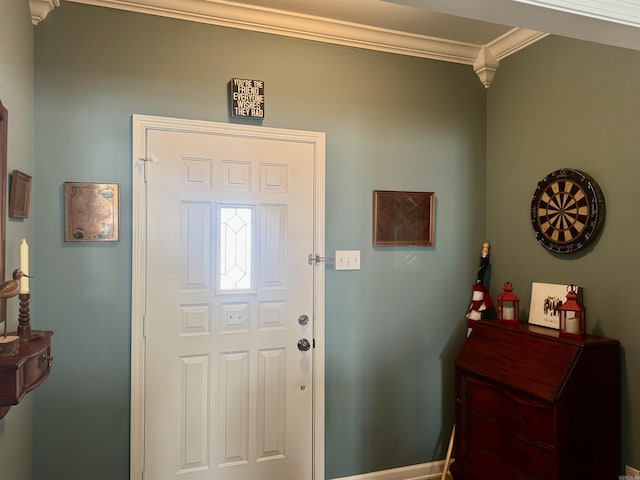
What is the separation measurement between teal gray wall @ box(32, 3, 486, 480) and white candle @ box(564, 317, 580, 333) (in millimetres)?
804

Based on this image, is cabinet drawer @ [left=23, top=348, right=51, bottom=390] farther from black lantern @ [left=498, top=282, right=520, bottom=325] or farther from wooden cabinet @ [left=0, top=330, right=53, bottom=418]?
black lantern @ [left=498, top=282, right=520, bottom=325]

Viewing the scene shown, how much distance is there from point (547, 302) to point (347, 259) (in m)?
1.12

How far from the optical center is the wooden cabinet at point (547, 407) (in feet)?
6.76

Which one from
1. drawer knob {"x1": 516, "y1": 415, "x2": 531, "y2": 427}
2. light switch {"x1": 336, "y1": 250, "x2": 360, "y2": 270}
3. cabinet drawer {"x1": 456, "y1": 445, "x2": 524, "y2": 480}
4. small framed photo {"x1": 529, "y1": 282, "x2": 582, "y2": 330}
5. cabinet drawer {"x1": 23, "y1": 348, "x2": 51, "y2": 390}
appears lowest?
cabinet drawer {"x1": 456, "y1": 445, "x2": 524, "y2": 480}

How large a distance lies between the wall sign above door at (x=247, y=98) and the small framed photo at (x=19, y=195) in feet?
3.36

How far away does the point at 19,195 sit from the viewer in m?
1.90

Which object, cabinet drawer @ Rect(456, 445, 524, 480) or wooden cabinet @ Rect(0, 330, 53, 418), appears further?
cabinet drawer @ Rect(456, 445, 524, 480)

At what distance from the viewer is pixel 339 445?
8.81 ft

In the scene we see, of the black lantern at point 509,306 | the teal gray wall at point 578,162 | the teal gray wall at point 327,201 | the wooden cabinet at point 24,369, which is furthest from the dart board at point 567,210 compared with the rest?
the wooden cabinet at point 24,369

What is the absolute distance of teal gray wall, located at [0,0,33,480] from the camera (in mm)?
1724

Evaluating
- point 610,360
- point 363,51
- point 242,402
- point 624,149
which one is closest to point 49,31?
point 363,51

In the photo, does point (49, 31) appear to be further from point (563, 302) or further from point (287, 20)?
point (563, 302)

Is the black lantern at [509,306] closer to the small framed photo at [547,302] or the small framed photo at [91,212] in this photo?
the small framed photo at [547,302]

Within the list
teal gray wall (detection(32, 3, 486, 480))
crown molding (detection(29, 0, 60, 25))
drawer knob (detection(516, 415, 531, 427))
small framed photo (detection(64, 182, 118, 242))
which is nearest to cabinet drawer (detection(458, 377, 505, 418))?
drawer knob (detection(516, 415, 531, 427))
